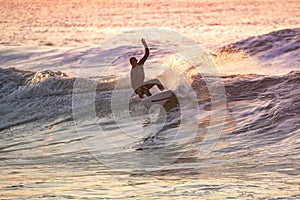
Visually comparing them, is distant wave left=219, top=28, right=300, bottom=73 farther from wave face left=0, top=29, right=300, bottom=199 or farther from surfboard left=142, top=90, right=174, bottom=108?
surfboard left=142, top=90, right=174, bottom=108

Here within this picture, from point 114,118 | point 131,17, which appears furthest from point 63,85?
point 131,17

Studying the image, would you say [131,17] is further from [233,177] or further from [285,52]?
[233,177]

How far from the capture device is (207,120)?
13.3m

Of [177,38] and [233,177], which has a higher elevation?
[177,38]

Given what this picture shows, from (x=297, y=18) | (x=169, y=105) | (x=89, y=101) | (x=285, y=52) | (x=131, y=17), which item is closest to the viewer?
(x=169, y=105)

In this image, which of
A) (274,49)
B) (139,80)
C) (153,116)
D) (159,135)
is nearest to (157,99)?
(153,116)

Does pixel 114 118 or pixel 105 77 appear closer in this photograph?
pixel 114 118

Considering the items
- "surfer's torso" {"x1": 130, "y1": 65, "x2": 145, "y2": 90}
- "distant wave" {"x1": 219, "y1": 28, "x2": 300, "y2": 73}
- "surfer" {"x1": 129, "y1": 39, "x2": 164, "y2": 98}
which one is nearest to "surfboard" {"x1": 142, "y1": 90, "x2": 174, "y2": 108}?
"surfer" {"x1": 129, "y1": 39, "x2": 164, "y2": 98}

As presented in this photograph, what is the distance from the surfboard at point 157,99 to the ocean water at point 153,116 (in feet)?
0.57

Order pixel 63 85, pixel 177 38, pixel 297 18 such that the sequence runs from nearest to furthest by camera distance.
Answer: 1. pixel 63 85
2. pixel 177 38
3. pixel 297 18

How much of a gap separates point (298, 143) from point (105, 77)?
27.2 ft

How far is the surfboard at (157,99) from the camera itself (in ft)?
45.9

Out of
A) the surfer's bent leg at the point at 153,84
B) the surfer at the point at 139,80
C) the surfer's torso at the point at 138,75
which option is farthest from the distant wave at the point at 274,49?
the surfer's torso at the point at 138,75

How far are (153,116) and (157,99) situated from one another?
1.10ft
